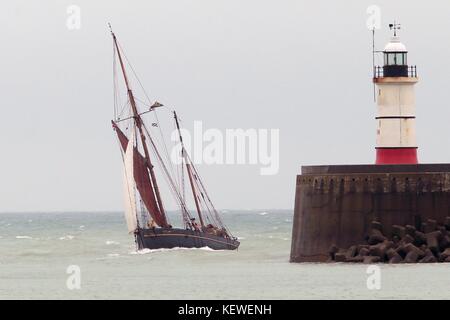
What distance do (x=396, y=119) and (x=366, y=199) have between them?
8.99ft

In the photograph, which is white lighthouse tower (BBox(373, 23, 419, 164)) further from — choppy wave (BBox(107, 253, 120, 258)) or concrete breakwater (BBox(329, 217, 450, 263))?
choppy wave (BBox(107, 253, 120, 258))

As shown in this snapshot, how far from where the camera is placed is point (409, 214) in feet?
171

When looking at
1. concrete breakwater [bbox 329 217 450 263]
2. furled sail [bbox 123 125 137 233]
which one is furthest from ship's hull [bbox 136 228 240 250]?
concrete breakwater [bbox 329 217 450 263]

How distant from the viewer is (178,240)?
76.4 meters

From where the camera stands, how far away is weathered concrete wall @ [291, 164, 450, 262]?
171 feet

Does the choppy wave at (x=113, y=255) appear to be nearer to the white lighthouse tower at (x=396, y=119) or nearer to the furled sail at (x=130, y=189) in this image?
the furled sail at (x=130, y=189)

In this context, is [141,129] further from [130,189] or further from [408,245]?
[408,245]

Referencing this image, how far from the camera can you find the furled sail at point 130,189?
7406 centimetres

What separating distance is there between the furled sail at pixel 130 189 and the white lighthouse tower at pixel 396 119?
A: 21780 mm

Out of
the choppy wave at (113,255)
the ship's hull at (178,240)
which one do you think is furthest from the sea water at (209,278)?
the ship's hull at (178,240)

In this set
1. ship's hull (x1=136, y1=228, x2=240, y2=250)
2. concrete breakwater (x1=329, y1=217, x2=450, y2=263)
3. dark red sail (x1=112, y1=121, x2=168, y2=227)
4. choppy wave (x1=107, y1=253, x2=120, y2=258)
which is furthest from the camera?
dark red sail (x1=112, y1=121, x2=168, y2=227)

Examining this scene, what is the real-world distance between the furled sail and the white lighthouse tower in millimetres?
21780

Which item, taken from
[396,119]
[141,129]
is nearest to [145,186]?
[141,129]
